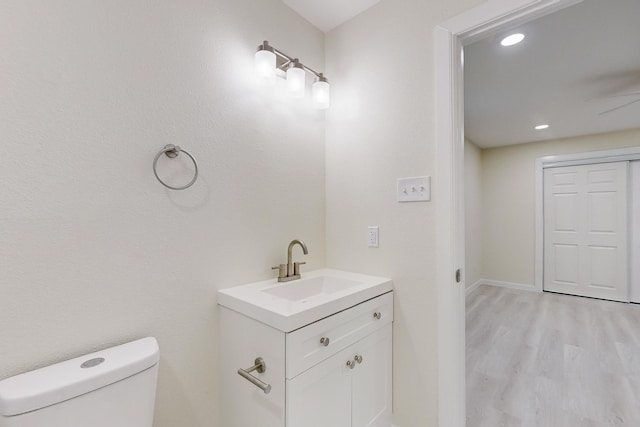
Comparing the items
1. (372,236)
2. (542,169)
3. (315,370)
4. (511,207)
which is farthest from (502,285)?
(315,370)

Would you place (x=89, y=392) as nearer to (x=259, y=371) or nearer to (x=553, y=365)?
(x=259, y=371)

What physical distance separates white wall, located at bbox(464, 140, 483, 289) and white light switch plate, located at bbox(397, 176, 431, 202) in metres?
3.07

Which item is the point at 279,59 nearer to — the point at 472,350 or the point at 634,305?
the point at 472,350

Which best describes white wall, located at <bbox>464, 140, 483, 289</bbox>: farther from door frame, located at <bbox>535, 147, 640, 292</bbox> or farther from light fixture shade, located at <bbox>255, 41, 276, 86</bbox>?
light fixture shade, located at <bbox>255, 41, 276, 86</bbox>

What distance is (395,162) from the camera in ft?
4.84

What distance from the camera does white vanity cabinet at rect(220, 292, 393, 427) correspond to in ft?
3.15

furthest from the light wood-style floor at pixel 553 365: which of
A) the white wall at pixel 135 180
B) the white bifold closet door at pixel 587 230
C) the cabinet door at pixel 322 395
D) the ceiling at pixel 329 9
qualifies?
the ceiling at pixel 329 9

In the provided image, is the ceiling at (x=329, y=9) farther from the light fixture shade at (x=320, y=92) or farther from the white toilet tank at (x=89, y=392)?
the white toilet tank at (x=89, y=392)

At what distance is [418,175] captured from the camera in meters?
1.39

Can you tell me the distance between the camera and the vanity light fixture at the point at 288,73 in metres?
1.33

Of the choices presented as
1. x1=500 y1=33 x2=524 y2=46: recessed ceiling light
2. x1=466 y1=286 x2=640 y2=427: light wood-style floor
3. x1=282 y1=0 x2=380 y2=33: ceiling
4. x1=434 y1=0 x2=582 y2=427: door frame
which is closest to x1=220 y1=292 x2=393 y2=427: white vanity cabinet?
x1=434 y1=0 x2=582 y2=427: door frame

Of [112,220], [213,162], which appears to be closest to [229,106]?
[213,162]

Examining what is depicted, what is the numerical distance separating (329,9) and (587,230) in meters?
4.77

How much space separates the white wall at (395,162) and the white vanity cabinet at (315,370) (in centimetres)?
12
